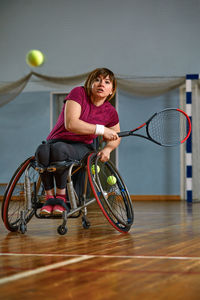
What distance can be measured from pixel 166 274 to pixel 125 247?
22.1 inches

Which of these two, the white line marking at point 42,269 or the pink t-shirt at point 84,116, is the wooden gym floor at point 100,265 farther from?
the pink t-shirt at point 84,116

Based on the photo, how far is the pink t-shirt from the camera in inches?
96.6

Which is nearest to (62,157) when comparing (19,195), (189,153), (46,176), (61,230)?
(46,176)

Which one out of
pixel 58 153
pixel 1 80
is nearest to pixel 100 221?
pixel 58 153

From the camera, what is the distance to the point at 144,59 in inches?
261

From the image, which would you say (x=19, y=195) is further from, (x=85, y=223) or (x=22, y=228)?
(x=85, y=223)

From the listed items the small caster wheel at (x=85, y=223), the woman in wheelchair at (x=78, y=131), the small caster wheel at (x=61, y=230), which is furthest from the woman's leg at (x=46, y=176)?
the small caster wheel at (x=85, y=223)

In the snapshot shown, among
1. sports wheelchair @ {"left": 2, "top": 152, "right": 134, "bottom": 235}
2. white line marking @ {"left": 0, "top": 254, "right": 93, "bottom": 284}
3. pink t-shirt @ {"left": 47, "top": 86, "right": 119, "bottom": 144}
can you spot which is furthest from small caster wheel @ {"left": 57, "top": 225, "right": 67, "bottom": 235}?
white line marking @ {"left": 0, "top": 254, "right": 93, "bottom": 284}

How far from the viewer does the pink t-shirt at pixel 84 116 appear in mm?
2453

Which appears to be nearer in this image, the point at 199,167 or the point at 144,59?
the point at 199,167

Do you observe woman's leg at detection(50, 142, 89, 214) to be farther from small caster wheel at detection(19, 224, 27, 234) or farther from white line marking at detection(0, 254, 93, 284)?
white line marking at detection(0, 254, 93, 284)

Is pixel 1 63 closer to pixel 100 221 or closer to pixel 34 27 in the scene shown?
pixel 34 27

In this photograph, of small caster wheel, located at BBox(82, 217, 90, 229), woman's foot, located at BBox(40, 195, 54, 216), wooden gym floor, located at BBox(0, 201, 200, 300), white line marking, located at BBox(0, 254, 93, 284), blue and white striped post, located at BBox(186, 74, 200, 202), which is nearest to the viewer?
wooden gym floor, located at BBox(0, 201, 200, 300)

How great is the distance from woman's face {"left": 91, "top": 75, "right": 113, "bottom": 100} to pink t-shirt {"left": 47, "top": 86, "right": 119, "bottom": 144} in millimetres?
59
